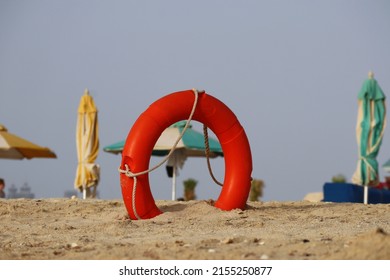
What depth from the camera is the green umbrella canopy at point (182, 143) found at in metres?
13.7

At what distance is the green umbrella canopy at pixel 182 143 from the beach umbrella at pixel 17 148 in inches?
53.7

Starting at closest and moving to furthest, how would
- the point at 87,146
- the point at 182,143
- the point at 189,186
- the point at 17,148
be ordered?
1. the point at 182,143
2. the point at 87,146
3. the point at 17,148
4. the point at 189,186

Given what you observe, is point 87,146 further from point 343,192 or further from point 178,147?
point 343,192

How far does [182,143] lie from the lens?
45.0 ft

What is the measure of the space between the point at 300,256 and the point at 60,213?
170 inches

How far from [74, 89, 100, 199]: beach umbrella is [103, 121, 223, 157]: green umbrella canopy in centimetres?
51

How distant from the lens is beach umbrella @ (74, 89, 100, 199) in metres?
14.0

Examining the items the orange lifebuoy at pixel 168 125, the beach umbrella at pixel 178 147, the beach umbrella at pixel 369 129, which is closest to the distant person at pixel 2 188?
the beach umbrella at pixel 178 147

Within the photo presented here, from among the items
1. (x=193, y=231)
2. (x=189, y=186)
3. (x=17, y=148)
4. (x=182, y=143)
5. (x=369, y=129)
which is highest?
(x=369, y=129)

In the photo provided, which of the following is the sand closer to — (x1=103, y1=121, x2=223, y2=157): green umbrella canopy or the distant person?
the distant person

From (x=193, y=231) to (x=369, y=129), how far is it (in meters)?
7.02

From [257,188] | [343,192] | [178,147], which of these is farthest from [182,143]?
[257,188]
